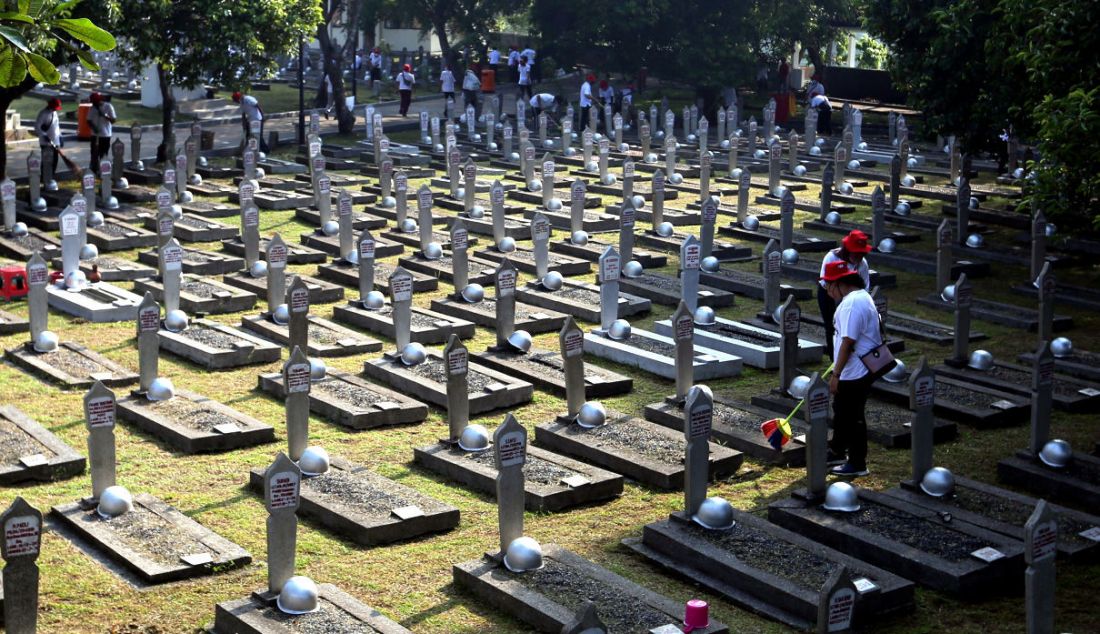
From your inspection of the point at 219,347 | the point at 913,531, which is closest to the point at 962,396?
the point at 913,531

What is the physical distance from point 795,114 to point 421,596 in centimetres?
3331

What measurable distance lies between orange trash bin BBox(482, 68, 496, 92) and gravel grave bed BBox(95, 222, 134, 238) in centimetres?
2379

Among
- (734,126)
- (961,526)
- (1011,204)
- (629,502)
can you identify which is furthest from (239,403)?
(734,126)

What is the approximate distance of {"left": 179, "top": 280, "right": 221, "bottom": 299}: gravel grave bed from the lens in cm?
1653

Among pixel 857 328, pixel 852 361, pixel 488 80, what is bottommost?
pixel 852 361

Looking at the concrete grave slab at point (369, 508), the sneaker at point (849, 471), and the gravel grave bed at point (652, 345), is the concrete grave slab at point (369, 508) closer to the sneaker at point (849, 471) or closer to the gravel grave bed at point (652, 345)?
Answer: the sneaker at point (849, 471)

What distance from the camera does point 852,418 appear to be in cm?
1055

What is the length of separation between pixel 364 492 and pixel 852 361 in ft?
11.9

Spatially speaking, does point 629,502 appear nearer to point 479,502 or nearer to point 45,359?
point 479,502

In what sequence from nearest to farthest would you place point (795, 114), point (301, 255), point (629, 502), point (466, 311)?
point (629, 502) < point (466, 311) < point (301, 255) < point (795, 114)

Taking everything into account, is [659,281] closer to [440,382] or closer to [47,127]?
[440,382]

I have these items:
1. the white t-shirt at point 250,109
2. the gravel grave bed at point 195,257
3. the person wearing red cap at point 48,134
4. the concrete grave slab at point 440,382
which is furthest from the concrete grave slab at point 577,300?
the white t-shirt at point 250,109

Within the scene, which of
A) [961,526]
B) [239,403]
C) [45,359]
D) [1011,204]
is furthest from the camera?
[1011,204]

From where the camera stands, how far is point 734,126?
33500mm
